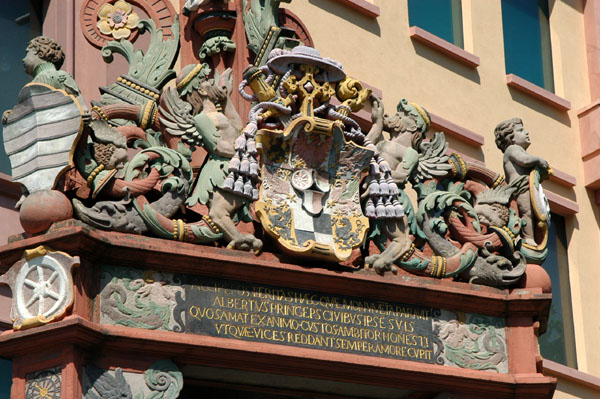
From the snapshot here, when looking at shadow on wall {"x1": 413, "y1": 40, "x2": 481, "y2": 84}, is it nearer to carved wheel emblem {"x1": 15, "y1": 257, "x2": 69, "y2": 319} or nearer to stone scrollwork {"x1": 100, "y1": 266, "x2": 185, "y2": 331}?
stone scrollwork {"x1": 100, "y1": 266, "x2": 185, "y2": 331}

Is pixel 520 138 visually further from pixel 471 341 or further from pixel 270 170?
pixel 270 170

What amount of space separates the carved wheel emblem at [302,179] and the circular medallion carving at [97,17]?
1.96m

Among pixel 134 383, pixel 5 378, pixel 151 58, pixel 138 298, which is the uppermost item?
pixel 151 58

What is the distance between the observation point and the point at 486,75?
942 inches

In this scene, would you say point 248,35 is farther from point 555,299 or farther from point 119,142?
point 555,299

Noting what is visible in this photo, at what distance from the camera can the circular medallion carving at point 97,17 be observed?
17266 mm

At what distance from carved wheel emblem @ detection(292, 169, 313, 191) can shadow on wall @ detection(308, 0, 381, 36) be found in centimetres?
552

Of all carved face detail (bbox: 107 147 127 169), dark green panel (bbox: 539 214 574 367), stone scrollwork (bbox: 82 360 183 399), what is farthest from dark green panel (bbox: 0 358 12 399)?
dark green panel (bbox: 539 214 574 367)

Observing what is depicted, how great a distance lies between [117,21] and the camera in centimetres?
1731

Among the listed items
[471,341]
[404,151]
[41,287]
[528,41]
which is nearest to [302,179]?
[404,151]

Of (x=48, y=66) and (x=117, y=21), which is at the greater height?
(x=117, y=21)

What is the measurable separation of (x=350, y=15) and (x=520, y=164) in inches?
196

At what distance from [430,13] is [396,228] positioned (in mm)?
7148

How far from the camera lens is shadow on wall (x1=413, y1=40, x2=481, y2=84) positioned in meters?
23.2
